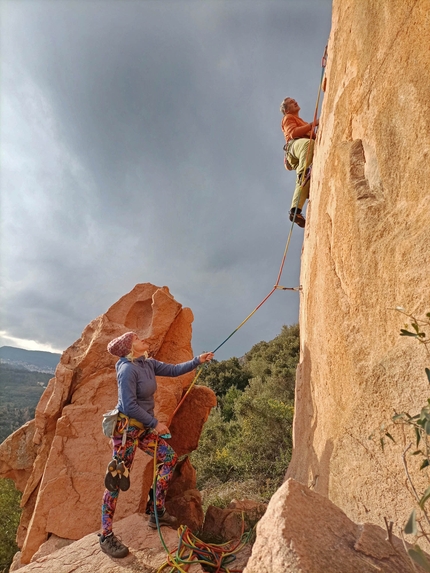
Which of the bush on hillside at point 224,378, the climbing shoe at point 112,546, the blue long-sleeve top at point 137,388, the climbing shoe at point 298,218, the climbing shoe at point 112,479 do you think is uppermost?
the bush on hillside at point 224,378

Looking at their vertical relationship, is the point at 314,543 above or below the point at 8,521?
above

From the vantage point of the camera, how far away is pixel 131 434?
4.37 metres

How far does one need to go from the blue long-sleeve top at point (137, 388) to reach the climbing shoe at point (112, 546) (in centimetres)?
116

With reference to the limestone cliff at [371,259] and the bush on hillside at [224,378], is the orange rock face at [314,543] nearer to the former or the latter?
the limestone cliff at [371,259]

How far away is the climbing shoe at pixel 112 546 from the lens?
12.8ft

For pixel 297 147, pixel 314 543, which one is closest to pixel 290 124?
pixel 297 147

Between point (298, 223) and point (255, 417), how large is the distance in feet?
29.7

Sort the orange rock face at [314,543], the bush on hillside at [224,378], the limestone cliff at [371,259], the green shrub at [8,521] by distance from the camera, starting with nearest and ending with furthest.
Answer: the orange rock face at [314,543] → the limestone cliff at [371,259] → the green shrub at [8,521] → the bush on hillside at [224,378]

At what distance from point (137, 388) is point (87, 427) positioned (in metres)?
2.30

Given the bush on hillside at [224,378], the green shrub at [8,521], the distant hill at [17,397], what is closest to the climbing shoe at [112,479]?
the green shrub at [8,521]

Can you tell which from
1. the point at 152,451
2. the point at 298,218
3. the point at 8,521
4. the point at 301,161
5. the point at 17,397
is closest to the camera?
the point at 152,451

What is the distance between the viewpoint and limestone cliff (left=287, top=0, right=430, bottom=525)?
2961 millimetres

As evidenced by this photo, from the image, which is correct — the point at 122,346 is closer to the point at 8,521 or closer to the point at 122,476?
the point at 122,476

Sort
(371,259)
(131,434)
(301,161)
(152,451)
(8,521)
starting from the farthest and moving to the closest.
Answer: (8,521) < (301,161) < (152,451) < (131,434) < (371,259)
